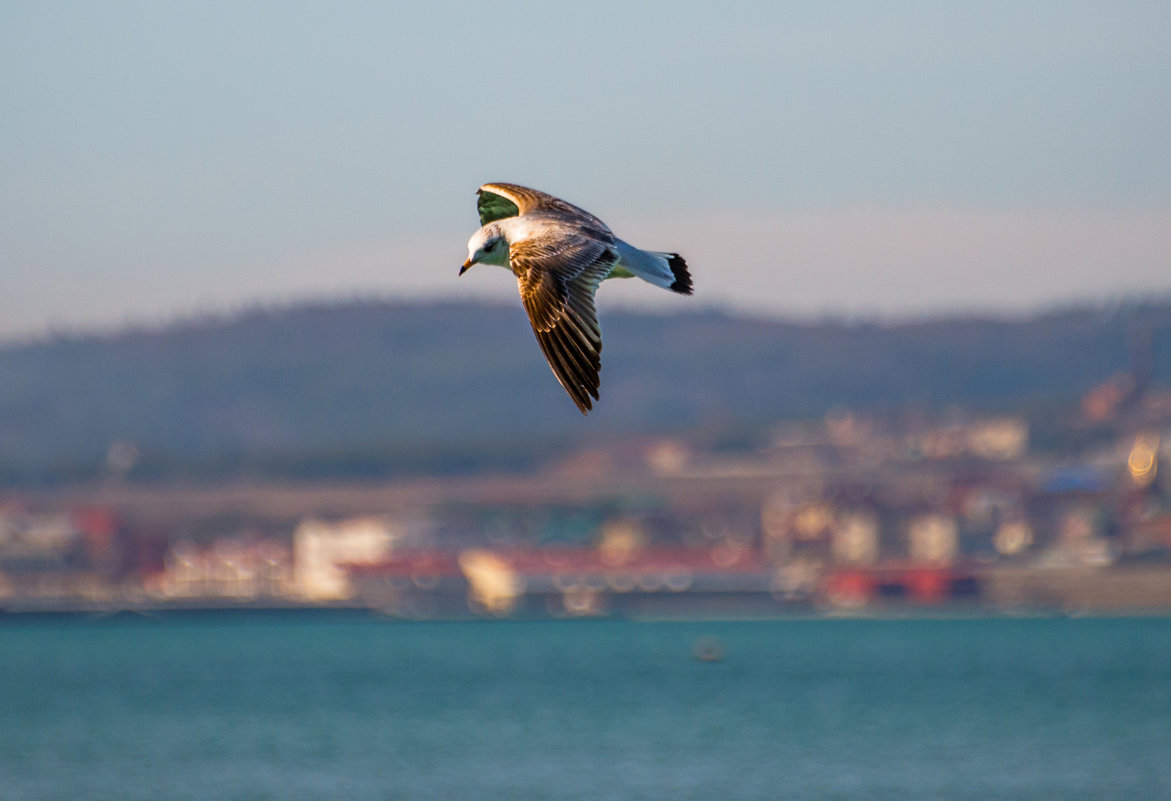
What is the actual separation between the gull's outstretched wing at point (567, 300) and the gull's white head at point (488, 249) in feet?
0.60

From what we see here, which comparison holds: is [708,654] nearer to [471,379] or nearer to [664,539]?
[664,539]

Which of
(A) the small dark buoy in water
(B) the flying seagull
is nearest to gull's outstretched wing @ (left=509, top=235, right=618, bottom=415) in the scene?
(B) the flying seagull

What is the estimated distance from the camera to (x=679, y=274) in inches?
291

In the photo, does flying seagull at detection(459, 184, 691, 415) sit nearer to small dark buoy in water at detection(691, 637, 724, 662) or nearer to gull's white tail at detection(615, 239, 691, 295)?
gull's white tail at detection(615, 239, 691, 295)

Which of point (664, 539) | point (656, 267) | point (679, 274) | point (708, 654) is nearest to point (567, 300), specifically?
point (656, 267)

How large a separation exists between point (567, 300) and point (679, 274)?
808mm

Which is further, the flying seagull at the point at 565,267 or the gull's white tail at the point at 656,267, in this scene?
the gull's white tail at the point at 656,267

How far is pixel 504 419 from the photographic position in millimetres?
132000

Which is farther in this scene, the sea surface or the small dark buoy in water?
→ the small dark buoy in water

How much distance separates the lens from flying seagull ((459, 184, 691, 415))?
6.46 m

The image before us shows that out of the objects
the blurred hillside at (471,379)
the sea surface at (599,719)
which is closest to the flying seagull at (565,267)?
the sea surface at (599,719)

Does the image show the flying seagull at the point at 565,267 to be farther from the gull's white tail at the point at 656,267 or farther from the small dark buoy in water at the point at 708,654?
the small dark buoy in water at the point at 708,654

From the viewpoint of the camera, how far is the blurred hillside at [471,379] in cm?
12212

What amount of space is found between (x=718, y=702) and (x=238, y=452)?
255 feet
